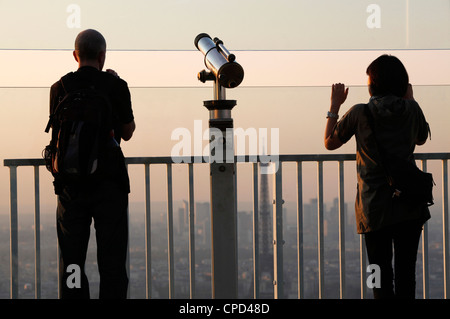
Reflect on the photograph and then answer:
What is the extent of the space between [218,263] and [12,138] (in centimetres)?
105

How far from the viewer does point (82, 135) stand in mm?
2311

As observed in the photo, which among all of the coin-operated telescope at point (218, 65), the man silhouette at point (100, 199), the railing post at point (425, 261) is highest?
the coin-operated telescope at point (218, 65)

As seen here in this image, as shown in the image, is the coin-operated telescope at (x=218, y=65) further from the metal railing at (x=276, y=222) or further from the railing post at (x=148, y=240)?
the railing post at (x=148, y=240)

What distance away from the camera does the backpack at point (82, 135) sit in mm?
2312

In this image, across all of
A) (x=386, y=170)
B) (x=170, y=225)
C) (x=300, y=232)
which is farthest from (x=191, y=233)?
(x=386, y=170)

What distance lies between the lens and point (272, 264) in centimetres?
296

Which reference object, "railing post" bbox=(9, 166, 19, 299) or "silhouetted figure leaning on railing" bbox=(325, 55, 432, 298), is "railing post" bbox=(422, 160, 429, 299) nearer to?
"silhouetted figure leaning on railing" bbox=(325, 55, 432, 298)

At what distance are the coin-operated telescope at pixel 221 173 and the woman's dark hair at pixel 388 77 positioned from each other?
0.53 m

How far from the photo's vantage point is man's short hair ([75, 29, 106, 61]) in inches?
96.0

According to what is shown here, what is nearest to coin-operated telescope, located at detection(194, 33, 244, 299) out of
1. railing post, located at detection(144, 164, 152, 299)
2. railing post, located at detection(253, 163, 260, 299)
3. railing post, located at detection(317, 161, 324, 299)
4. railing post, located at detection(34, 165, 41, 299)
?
railing post, located at detection(253, 163, 260, 299)

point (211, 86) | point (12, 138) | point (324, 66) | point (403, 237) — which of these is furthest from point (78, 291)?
point (324, 66)

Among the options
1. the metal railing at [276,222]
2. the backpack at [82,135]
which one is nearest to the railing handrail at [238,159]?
the metal railing at [276,222]

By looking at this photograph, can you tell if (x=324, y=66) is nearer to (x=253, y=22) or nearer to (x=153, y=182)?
(x=253, y=22)

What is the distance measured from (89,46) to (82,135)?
0.37 meters
